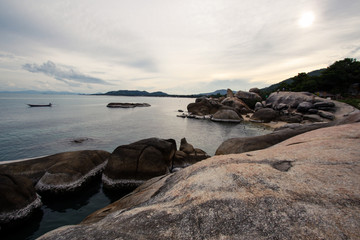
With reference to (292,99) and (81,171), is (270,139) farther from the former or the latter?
(292,99)

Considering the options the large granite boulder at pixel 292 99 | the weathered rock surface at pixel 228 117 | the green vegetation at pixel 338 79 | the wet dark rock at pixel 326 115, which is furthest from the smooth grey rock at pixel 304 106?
the green vegetation at pixel 338 79

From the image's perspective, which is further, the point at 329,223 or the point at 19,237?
the point at 19,237

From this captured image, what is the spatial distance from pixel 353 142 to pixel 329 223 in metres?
4.01

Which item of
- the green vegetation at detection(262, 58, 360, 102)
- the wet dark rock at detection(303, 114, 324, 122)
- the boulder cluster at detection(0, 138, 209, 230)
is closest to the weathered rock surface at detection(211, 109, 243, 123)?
the wet dark rock at detection(303, 114, 324, 122)

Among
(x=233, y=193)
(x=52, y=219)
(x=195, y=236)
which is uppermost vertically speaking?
(x=233, y=193)

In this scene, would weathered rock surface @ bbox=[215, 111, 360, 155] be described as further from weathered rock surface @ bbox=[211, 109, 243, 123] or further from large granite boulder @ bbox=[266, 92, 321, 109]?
large granite boulder @ bbox=[266, 92, 321, 109]

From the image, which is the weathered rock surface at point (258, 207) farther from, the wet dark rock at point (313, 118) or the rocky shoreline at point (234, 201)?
the wet dark rock at point (313, 118)

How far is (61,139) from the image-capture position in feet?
70.0

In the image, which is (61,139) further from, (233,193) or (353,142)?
(353,142)

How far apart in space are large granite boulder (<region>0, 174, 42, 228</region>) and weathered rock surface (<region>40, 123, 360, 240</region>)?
5.65m

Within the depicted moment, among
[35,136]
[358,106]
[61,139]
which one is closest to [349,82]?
[358,106]

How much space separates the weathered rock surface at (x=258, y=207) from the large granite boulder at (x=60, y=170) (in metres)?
6.87

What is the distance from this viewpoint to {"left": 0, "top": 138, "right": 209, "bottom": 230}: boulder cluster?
24.3ft

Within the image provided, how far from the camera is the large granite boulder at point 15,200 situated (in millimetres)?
6328
